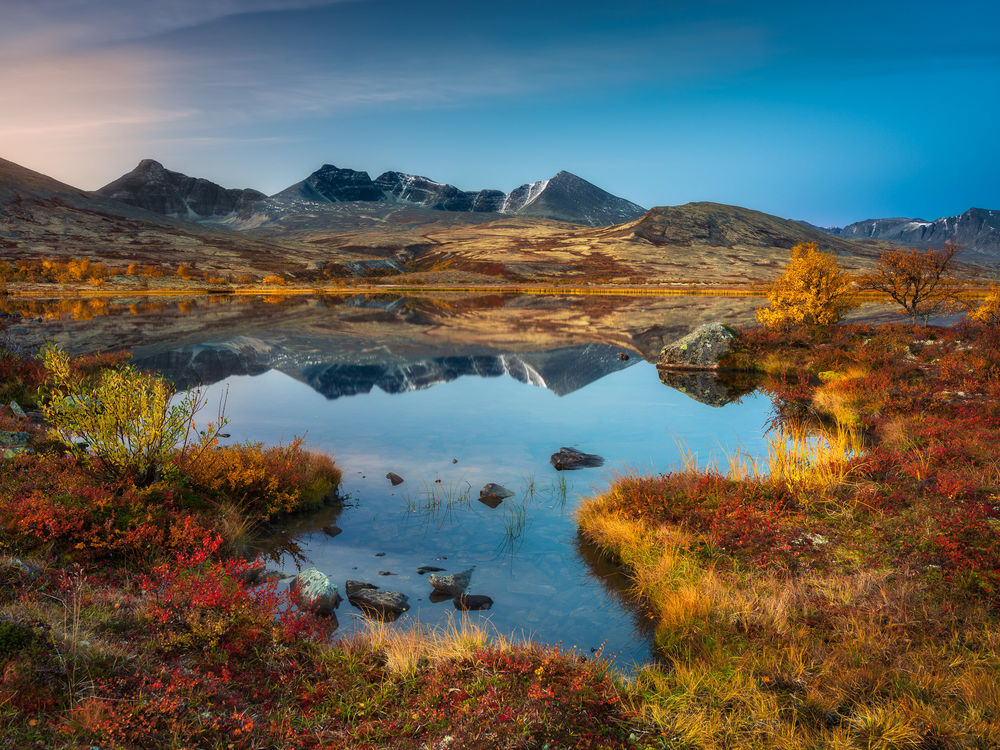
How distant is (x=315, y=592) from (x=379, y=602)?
1.00 meters

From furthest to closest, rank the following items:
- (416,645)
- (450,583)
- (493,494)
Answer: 1. (493,494)
2. (450,583)
3. (416,645)

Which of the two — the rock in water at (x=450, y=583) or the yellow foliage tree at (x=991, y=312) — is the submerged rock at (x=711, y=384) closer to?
the yellow foliage tree at (x=991, y=312)

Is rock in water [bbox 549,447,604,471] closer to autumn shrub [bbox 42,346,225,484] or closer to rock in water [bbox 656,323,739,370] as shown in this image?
autumn shrub [bbox 42,346,225,484]

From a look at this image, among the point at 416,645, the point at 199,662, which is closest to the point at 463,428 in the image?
the point at 416,645

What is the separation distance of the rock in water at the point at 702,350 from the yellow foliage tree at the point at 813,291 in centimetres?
495

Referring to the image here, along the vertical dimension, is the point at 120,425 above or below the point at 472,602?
above

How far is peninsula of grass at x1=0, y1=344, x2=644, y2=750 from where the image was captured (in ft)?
16.8

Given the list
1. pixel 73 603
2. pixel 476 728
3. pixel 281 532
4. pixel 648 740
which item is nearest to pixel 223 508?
pixel 281 532

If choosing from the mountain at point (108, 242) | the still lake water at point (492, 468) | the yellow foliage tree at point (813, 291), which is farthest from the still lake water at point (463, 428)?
the mountain at point (108, 242)

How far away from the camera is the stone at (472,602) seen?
8906 millimetres

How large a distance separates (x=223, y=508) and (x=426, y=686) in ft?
22.1

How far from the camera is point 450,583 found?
9430mm

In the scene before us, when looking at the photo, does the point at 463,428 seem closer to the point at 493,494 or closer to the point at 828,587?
the point at 493,494

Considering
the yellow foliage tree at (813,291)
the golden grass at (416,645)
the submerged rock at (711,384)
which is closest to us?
the golden grass at (416,645)
